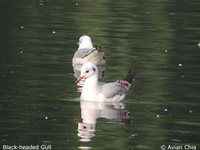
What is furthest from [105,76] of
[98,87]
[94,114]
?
[94,114]

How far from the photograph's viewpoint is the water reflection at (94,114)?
40.6 ft

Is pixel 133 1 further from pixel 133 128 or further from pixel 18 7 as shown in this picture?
pixel 133 128

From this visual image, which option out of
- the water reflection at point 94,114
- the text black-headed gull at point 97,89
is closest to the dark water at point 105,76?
the water reflection at point 94,114

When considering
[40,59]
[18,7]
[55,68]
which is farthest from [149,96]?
[18,7]

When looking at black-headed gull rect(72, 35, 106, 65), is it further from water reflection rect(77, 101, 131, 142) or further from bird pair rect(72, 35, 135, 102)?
water reflection rect(77, 101, 131, 142)

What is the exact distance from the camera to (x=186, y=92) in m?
15.9

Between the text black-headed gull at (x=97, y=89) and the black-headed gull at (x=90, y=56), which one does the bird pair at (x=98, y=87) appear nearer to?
the text black-headed gull at (x=97, y=89)

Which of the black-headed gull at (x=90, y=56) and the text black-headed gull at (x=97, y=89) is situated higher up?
the black-headed gull at (x=90, y=56)

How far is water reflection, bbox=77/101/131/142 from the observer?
40.6 ft

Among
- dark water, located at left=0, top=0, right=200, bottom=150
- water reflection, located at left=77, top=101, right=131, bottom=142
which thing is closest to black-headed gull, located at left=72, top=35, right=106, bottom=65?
dark water, located at left=0, top=0, right=200, bottom=150

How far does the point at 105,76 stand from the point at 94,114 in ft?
15.2

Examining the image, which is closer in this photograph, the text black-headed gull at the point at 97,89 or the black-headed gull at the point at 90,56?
the text black-headed gull at the point at 97,89

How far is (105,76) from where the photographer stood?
18.4 metres

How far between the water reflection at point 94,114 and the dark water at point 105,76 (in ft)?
0.07
